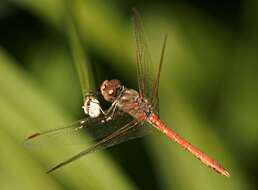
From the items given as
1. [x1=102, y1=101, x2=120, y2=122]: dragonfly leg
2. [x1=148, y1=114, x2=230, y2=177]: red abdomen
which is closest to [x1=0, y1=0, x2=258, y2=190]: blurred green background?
[x1=148, y1=114, x2=230, y2=177]: red abdomen

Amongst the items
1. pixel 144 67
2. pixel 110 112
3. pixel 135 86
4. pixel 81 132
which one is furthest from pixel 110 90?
pixel 135 86

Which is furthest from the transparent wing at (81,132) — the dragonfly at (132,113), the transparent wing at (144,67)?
the transparent wing at (144,67)

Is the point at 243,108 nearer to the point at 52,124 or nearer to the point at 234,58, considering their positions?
the point at 234,58

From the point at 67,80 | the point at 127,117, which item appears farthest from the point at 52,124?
the point at 67,80

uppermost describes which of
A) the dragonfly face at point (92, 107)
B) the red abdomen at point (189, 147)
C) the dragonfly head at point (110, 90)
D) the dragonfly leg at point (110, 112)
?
the dragonfly head at point (110, 90)

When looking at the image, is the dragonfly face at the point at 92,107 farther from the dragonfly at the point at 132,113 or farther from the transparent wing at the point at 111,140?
the transparent wing at the point at 111,140

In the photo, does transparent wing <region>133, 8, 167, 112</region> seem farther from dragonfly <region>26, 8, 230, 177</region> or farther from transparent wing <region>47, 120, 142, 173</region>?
transparent wing <region>47, 120, 142, 173</region>

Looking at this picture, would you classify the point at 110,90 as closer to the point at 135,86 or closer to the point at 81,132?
the point at 81,132
